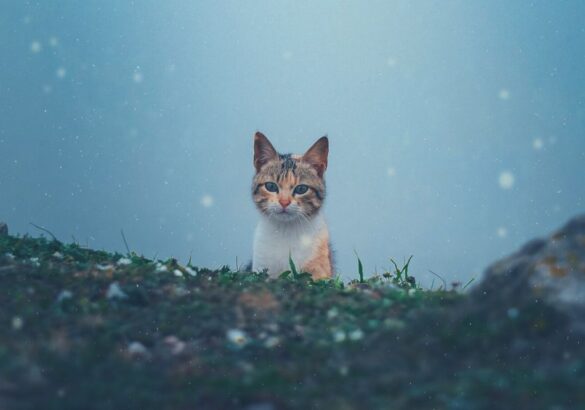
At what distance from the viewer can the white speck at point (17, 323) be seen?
18.5 feet

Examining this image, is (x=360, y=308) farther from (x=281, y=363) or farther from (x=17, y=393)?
(x=17, y=393)

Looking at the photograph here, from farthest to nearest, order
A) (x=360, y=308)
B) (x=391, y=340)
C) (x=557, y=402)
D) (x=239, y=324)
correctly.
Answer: (x=360, y=308) → (x=239, y=324) → (x=391, y=340) → (x=557, y=402)

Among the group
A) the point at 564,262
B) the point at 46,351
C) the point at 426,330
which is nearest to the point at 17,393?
the point at 46,351

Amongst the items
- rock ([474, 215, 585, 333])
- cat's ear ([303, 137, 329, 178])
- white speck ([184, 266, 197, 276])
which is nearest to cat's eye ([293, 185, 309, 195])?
cat's ear ([303, 137, 329, 178])

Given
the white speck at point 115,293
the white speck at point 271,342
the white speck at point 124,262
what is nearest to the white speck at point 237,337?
the white speck at point 271,342

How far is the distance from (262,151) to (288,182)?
0.78m

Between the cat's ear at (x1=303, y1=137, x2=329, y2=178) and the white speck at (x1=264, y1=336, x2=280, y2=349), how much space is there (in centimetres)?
477

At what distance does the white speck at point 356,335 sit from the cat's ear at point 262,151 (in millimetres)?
4894

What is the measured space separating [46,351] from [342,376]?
2.32 m

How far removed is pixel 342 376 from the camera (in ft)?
15.2

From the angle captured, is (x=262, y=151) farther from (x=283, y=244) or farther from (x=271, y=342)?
(x=271, y=342)

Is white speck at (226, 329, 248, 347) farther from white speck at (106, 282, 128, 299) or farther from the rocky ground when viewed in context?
white speck at (106, 282, 128, 299)

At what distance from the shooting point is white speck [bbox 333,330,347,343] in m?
5.34

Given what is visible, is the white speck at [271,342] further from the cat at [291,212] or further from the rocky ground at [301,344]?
the cat at [291,212]
